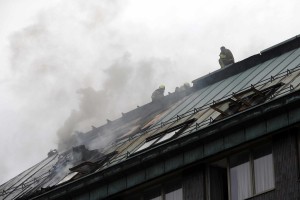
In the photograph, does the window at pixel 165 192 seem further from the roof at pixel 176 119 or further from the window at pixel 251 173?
the window at pixel 251 173

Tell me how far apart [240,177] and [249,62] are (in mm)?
13954

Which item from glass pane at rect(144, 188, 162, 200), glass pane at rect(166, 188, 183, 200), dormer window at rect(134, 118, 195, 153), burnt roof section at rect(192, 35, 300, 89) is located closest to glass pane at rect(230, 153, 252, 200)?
glass pane at rect(166, 188, 183, 200)

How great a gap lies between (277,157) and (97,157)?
1293cm

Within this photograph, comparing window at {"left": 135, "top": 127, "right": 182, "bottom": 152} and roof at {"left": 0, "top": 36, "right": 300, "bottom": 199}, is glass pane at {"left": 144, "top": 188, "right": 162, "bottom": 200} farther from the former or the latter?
window at {"left": 135, "top": 127, "right": 182, "bottom": 152}

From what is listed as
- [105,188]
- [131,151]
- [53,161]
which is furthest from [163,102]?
[105,188]

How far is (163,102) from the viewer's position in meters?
46.8

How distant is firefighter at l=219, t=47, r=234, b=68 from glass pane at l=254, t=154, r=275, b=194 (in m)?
17.8

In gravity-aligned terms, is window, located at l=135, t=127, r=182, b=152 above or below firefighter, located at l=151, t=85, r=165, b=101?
below

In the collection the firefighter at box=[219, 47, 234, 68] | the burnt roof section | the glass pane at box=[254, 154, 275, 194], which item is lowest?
the glass pane at box=[254, 154, 275, 194]

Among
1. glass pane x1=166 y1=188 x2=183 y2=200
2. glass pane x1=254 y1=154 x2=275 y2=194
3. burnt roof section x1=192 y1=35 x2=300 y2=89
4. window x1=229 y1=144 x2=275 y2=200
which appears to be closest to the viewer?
glass pane x1=254 y1=154 x2=275 y2=194

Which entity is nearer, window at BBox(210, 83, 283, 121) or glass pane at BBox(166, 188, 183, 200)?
glass pane at BBox(166, 188, 183, 200)

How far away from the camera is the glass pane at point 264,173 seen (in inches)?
1118

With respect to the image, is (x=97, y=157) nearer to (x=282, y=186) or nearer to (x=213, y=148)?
(x=213, y=148)

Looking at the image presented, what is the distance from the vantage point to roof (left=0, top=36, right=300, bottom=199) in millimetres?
32781
